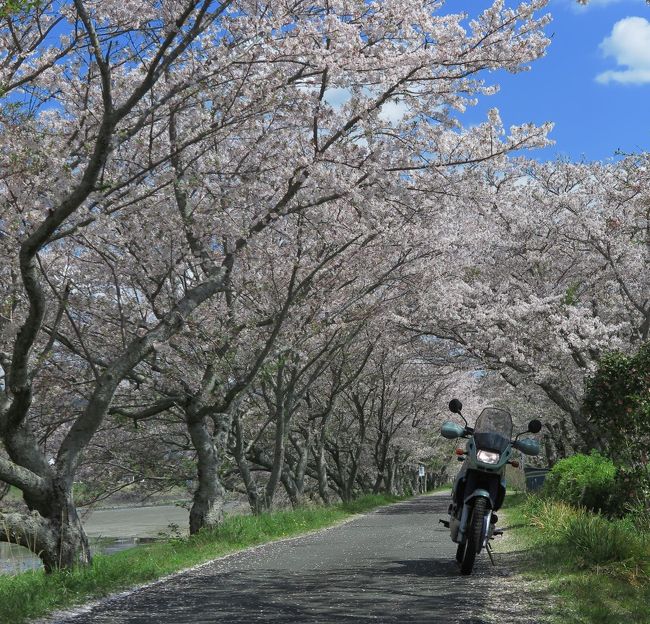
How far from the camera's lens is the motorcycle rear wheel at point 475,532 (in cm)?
823

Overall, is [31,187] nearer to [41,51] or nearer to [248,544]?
[41,51]

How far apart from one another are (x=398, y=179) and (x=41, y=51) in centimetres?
486

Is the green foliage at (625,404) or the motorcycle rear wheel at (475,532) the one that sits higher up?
the green foliage at (625,404)

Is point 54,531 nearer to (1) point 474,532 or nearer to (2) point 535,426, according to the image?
(1) point 474,532

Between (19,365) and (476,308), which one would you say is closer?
(19,365)

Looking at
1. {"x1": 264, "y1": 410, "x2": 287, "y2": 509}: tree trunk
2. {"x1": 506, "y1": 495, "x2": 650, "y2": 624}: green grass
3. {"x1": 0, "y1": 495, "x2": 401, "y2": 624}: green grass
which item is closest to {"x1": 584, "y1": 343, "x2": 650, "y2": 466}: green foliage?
{"x1": 506, "y1": 495, "x2": 650, "y2": 624}: green grass

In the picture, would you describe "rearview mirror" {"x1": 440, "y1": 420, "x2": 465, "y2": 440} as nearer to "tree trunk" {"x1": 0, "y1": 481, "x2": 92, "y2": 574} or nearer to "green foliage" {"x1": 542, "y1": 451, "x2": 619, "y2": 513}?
"tree trunk" {"x1": 0, "y1": 481, "x2": 92, "y2": 574}

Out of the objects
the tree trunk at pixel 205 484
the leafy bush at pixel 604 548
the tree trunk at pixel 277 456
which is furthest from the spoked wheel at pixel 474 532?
the tree trunk at pixel 277 456

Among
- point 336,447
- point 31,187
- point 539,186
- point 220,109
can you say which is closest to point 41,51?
point 31,187

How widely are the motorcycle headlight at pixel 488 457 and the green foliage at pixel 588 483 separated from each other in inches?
181

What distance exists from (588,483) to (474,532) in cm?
628

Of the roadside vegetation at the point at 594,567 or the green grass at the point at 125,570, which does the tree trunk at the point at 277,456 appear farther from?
the roadside vegetation at the point at 594,567

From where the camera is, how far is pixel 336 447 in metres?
33.3

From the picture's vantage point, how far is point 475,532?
27.1ft
